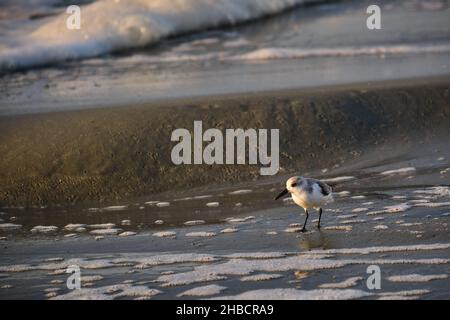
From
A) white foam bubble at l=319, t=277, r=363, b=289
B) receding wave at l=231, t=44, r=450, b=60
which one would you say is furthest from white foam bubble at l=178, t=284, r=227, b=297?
receding wave at l=231, t=44, r=450, b=60

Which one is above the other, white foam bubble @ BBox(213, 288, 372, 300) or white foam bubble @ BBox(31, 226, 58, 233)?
white foam bubble @ BBox(31, 226, 58, 233)

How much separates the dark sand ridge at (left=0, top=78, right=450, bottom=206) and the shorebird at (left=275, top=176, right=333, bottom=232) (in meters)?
1.44

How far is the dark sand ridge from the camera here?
8883 millimetres

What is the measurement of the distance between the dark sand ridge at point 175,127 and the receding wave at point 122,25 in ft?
15.7

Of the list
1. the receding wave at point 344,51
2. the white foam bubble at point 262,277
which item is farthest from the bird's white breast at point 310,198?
the receding wave at point 344,51

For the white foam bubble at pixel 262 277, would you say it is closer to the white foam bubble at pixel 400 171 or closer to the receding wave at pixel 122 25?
the white foam bubble at pixel 400 171

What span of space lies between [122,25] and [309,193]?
989 centimetres

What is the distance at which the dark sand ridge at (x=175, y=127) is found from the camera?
8.88 meters

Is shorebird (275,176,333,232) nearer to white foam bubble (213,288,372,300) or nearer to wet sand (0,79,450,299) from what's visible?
wet sand (0,79,450,299)

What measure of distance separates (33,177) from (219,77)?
400 centimetres

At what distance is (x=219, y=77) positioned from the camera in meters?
12.3
